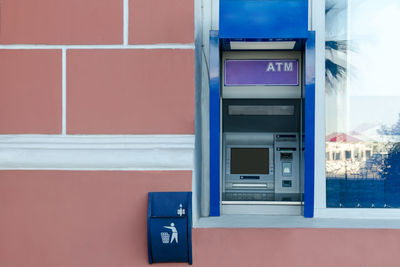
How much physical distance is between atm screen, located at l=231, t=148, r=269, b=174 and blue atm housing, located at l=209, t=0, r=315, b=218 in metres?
0.25

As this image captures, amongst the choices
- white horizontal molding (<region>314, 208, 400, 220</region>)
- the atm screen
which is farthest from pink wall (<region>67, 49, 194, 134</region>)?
white horizontal molding (<region>314, 208, 400, 220</region>)

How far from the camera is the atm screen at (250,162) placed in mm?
3047

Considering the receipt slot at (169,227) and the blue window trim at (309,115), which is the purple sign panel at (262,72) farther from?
the receipt slot at (169,227)

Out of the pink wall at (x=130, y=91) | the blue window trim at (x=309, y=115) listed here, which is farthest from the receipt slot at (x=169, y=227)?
the blue window trim at (x=309, y=115)

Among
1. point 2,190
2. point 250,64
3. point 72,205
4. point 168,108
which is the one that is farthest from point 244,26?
point 2,190

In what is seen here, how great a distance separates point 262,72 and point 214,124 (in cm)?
50

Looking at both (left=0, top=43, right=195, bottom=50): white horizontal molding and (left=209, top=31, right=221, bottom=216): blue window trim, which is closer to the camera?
(left=209, top=31, right=221, bottom=216): blue window trim

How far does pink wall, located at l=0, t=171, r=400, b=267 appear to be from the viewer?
9.91 feet

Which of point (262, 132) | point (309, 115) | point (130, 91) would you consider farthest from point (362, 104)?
point (130, 91)

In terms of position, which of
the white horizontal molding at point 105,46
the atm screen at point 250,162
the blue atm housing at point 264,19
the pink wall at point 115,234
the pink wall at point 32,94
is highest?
the blue atm housing at point 264,19

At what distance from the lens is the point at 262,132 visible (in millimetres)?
3074

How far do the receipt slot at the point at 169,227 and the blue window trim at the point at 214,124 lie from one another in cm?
18

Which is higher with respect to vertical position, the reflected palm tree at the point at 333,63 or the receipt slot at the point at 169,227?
the reflected palm tree at the point at 333,63

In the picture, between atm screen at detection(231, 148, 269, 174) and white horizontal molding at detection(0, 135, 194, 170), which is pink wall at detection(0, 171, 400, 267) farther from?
atm screen at detection(231, 148, 269, 174)
